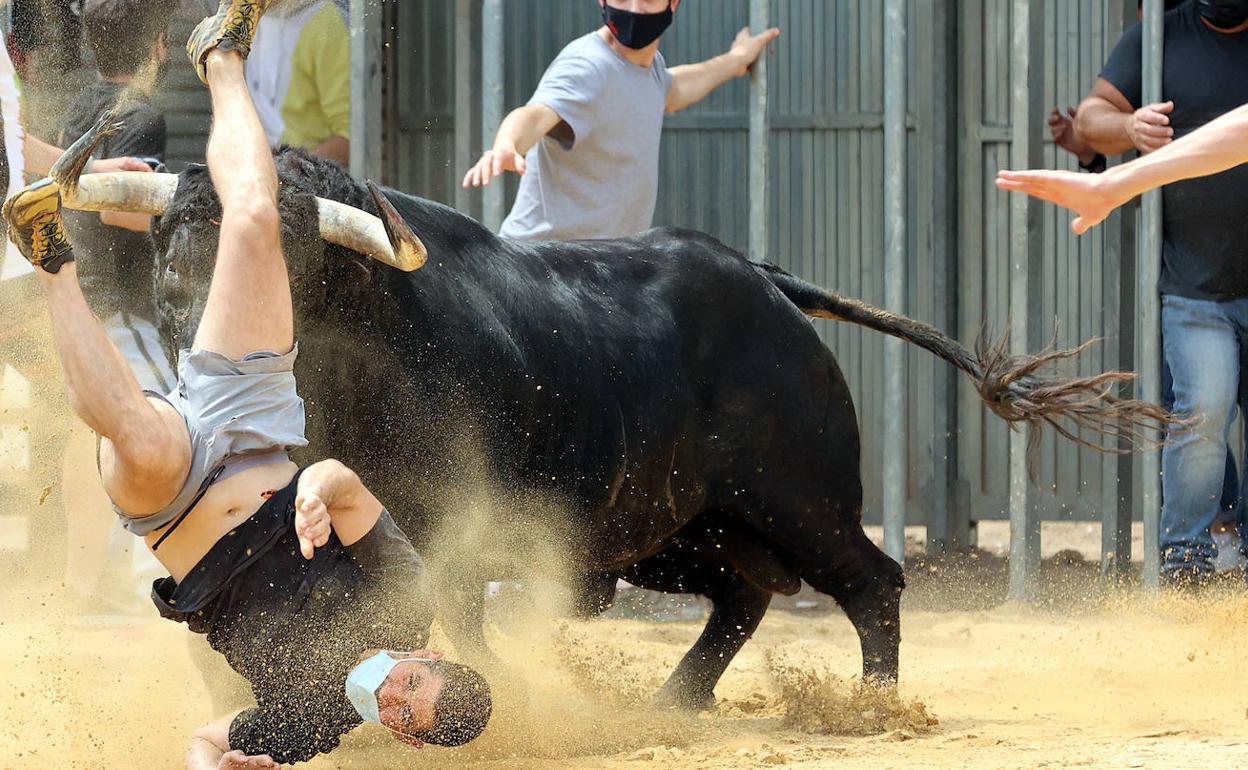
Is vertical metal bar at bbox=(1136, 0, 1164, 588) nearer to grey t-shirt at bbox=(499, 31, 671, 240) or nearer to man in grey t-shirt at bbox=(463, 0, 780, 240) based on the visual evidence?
man in grey t-shirt at bbox=(463, 0, 780, 240)

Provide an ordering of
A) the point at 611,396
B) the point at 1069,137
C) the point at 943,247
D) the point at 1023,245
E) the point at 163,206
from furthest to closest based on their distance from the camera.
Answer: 1. the point at 943,247
2. the point at 1023,245
3. the point at 1069,137
4. the point at 611,396
5. the point at 163,206

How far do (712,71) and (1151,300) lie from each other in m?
1.85

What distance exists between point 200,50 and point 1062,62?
17.0 ft

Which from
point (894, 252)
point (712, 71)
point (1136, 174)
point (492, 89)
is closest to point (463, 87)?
point (492, 89)

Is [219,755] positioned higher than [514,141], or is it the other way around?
[514,141]

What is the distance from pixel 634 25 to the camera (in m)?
5.64

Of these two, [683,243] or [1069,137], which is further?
[1069,137]

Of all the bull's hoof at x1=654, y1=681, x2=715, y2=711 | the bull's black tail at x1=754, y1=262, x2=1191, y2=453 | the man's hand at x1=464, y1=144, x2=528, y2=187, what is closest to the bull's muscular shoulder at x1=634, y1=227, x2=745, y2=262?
the bull's black tail at x1=754, y1=262, x2=1191, y2=453

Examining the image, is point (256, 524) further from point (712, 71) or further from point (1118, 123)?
point (1118, 123)

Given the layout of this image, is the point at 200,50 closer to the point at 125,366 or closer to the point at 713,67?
the point at 125,366

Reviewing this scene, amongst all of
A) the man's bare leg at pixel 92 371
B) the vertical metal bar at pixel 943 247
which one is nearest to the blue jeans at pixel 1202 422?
the vertical metal bar at pixel 943 247

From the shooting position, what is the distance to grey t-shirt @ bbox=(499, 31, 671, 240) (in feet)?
18.2

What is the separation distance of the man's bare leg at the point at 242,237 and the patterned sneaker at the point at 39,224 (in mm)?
355

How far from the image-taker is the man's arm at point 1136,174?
12.8 feet
